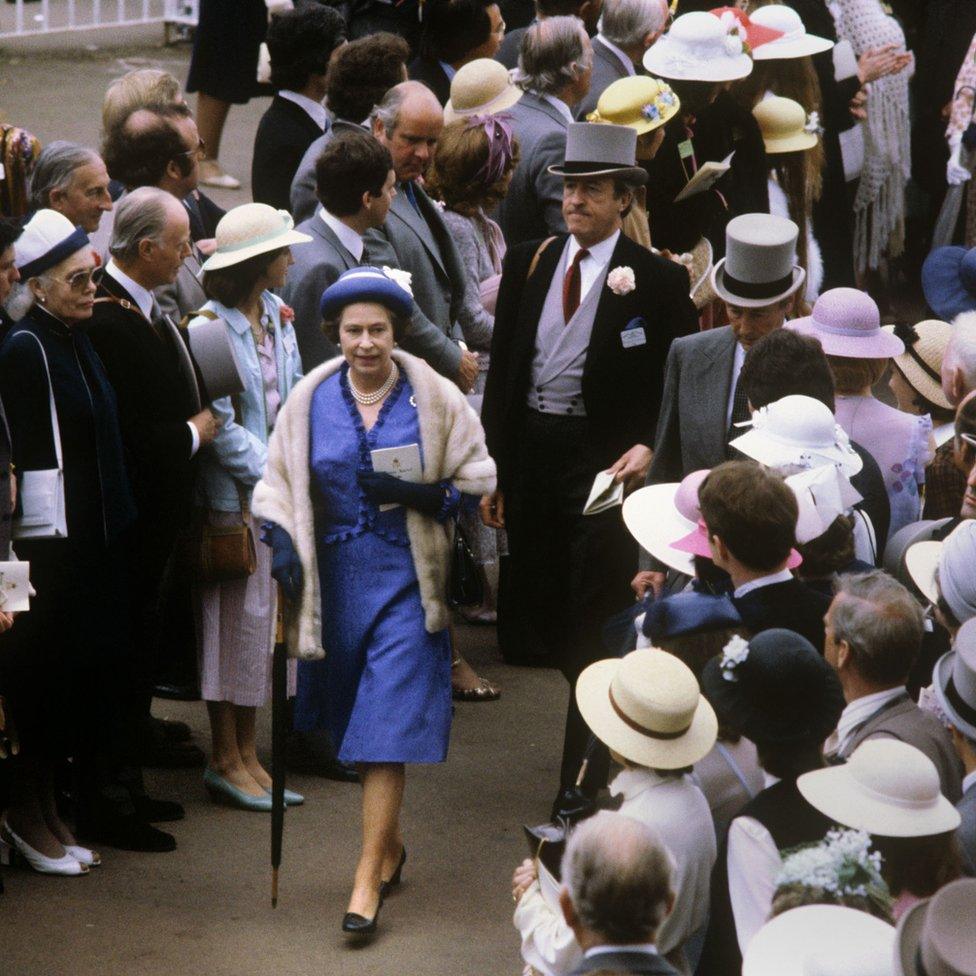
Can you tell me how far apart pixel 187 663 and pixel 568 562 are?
1.30 m

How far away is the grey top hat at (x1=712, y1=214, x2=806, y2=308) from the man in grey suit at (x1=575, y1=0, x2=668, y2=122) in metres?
2.72

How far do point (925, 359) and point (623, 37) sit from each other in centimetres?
296

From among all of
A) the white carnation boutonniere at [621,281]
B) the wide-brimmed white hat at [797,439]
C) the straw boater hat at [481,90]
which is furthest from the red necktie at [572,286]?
the straw boater hat at [481,90]

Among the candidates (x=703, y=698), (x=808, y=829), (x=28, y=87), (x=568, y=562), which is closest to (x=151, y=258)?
(x=568, y=562)

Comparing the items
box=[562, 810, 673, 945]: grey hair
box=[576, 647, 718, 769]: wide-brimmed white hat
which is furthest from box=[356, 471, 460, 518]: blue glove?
box=[562, 810, 673, 945]: grey hair

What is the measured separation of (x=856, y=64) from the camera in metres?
9.64

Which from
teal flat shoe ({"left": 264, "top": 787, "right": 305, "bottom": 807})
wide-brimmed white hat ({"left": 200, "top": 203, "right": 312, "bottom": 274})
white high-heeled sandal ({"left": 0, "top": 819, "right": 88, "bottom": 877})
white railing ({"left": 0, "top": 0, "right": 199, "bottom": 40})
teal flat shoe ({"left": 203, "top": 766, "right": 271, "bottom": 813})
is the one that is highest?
wide-brimmed white hat ({"left": 200, "top": 203, "right": 312, "bottom": 274})

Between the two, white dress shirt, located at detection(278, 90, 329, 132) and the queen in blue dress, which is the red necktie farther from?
white dress shirt, located at detection(278, 90, 329, 132)

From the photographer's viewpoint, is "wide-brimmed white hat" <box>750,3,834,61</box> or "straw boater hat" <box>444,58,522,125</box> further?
"wide-brimmed white hat" <box>750,3,834,61</box>

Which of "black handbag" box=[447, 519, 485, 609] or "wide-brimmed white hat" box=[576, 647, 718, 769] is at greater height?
"wide-brimmed white hat" box=[576, 647, 718, 769]

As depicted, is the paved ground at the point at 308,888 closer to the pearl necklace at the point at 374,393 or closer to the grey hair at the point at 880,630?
the pearl necklace at the point at 374,393

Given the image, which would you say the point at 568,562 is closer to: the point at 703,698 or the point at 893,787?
the point at 703,698

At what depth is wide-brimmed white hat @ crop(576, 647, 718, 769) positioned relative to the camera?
3.66 meters

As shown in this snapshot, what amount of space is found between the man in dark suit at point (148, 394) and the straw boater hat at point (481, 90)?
2.13 metres
